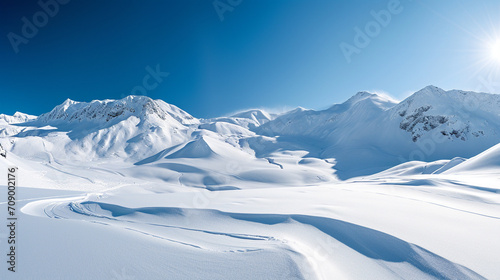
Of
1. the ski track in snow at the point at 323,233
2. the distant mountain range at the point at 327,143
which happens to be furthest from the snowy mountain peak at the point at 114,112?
→ the ski track in snow at the point at 323,233

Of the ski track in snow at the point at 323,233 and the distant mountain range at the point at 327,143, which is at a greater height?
the distant mountain range at the point at 327,143

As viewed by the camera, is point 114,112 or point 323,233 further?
point 114,112

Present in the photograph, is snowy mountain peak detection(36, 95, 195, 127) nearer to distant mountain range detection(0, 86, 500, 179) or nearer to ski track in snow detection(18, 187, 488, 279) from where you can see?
distant mountain range detection(0, 86, 500, 179)

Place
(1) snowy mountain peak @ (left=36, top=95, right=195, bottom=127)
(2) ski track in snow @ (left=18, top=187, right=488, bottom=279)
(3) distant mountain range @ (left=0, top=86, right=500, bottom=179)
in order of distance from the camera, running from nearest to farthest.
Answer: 1. (2) ski track in snow @ (left=18, top=187, right=488, bottom=279)
2. (3) distant mountain range @ (left=0, top=86, right=500, bottom=179)
3. (1) snowy mountain peak @ (left=36, top=95, right=195, bottom=127)

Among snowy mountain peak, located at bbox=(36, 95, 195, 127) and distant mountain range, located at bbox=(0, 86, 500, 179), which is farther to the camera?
snowy mountain peak, located at bbox=(36, 95, 195, 127)

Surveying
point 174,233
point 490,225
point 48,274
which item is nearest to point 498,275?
point 490,225

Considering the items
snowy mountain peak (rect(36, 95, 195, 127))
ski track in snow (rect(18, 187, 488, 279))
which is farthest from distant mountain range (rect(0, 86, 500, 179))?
ski track in snow (rect(18, 187, 488, 279))

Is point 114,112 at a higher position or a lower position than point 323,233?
higher

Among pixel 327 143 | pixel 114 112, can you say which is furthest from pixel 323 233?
pixel 114 112

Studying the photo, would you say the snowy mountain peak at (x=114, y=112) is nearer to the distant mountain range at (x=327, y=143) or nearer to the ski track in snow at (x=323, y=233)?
the distant mountain range at (x=327, y=143)

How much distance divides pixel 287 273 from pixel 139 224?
393 centimetres

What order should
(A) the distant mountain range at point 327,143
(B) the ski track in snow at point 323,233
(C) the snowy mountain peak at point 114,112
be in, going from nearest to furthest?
(B) the ski track in snow at point 323,233 < (A) the distant mountain range at point 327,143 < (C) the snowy mountain peak at point 114,112

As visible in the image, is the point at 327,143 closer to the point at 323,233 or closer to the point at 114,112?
the point at 323,233

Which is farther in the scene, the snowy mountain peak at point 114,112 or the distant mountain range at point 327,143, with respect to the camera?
the snowy mountain peak at point 114,112
